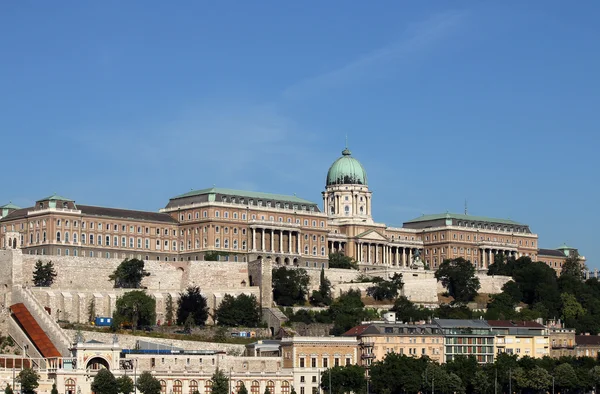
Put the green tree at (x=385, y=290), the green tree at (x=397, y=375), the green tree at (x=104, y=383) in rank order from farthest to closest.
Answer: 1. the green tree at (x=385, y=290)
2. the green tree at (x=397, y=375)
3. the green tree at (x=104, y=383)

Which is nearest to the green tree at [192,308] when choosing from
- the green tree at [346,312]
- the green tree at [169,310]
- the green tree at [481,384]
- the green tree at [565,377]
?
the green tree at [169,310]

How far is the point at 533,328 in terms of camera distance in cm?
15312

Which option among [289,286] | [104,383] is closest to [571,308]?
[289,286]

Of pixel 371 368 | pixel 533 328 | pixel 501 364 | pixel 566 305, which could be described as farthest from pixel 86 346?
pixel 566 305

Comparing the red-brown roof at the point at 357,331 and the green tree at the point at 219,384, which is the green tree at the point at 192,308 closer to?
the red-brown roof at the point at 357,331

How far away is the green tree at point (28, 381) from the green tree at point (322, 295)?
5044 centimetres

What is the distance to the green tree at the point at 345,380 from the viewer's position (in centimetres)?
12962

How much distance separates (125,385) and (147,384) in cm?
202

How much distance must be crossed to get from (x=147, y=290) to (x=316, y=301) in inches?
802

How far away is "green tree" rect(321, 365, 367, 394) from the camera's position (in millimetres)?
129625

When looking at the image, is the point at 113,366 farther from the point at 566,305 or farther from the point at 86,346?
the point at 566,305

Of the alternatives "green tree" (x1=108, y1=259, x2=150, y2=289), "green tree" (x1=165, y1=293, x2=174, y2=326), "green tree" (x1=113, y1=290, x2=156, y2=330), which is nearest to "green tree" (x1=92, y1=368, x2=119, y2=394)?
"green tree" (x1=113, y1=290, x2=156, y2=330)

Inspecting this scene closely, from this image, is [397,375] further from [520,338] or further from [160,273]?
[160,273]

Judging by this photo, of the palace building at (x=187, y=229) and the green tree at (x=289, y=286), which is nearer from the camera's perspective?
the green tree at (x=289, y=286)
